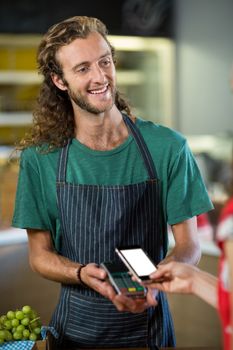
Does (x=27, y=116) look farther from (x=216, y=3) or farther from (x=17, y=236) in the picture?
(x=17, y=236)

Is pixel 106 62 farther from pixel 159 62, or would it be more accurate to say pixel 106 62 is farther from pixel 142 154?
pixel 159 62

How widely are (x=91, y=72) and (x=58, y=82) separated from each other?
0.57 ft

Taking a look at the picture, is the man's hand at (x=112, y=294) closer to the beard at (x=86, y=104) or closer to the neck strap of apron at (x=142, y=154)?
the neck strap of apron at (x=142, y=154)

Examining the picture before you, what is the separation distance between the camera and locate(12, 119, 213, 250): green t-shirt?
185 centimetres

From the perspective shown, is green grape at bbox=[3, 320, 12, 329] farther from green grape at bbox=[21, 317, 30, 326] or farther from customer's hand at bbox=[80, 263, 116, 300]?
customer's hand at bbox=[80, 263, 116, 300]

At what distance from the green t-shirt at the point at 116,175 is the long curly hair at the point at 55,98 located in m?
0.04

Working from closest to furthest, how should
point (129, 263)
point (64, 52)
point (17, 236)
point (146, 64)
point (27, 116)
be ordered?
point (129, 263) < point (64, 52) < point (17, 236) < point (27, 116) < point (146, 64)

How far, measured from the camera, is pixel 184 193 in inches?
72.6

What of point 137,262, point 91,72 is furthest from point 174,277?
point 91,72

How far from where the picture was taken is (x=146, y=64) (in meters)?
7.01

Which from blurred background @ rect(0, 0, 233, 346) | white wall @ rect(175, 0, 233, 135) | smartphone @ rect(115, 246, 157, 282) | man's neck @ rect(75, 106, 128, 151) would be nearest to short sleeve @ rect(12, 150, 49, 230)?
man's neck @ rect(75, 106, 128, 151)

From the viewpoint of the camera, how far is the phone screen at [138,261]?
1.44 m

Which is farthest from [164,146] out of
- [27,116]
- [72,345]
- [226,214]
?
[27,116]

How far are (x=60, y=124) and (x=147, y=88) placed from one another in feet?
17.1
